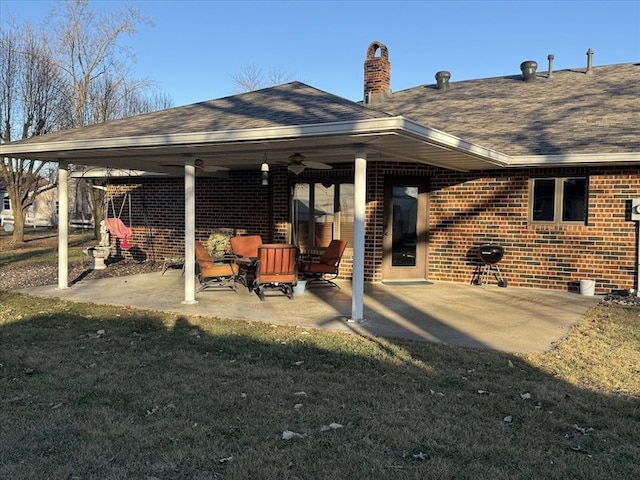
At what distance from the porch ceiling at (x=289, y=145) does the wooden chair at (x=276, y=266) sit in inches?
59.1

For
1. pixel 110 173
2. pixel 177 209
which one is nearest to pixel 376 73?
pixel 177 209

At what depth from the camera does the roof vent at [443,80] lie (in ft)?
50.8

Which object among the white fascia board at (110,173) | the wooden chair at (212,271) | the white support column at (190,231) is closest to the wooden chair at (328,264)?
the wooden chair at (212,271)

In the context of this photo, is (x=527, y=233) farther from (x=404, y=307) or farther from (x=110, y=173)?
(x=110, y=173)

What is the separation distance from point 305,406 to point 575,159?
718 centimetres

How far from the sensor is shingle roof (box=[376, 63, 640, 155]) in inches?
391

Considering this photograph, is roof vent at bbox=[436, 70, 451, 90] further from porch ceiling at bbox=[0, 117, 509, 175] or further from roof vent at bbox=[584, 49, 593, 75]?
porch ceiling at bbox=[0, 117, 509, 175]

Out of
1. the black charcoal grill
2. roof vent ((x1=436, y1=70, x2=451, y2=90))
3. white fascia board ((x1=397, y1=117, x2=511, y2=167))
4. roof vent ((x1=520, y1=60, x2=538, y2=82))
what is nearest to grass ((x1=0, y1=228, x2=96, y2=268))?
the black charcoal grill

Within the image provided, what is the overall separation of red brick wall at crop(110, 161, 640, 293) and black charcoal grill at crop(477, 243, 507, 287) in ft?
0.52

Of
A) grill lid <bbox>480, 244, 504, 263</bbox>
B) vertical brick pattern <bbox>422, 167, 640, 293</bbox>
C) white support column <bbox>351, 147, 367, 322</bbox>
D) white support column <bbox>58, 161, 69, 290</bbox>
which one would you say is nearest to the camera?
white support column <bbox>351, 147, 367, 322</bbox>

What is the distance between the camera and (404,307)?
332 inches

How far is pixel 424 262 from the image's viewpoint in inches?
453

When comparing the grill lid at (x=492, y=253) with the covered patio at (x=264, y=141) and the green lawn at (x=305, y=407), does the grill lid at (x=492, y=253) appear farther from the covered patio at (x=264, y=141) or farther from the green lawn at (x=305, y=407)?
the green lawn at (x=305, y=407)

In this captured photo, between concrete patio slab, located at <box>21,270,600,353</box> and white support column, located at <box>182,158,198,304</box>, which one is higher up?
white support column, located at <box>182,158,198,304</box>
